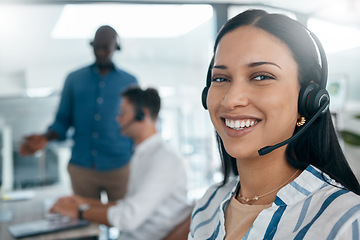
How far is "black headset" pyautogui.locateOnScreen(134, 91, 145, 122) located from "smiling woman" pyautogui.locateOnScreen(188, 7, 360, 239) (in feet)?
3.83

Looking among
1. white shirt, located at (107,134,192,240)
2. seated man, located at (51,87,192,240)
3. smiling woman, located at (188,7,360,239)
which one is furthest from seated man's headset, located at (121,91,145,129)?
smiling woman, located at (188,7,360,239)

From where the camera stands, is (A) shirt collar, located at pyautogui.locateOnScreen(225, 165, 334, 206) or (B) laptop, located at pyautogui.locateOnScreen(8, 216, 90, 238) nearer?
(A) shirt collar, located at pyautogui.locateOnScreen(225, 165, 334, 206)

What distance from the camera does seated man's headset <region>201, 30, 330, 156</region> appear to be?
696mm

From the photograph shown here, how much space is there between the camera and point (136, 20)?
3.96 meters

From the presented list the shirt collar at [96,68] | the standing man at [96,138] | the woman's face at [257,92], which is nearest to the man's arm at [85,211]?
the standing man at [96,138]

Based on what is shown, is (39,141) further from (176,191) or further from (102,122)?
(176,191)

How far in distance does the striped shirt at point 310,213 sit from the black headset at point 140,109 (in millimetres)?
1182

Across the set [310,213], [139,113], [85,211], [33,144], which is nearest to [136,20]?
[33,144]

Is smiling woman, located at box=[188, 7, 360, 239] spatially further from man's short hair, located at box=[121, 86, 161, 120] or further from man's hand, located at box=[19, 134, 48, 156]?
man's hand, located at box=[19, 134, 48, 156]

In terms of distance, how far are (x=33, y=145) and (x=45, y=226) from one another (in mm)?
702

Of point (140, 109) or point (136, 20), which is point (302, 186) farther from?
point (136, 20)

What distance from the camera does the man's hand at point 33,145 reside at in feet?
7.16

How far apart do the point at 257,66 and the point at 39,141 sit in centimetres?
176

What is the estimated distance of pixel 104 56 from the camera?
166 centimetres
